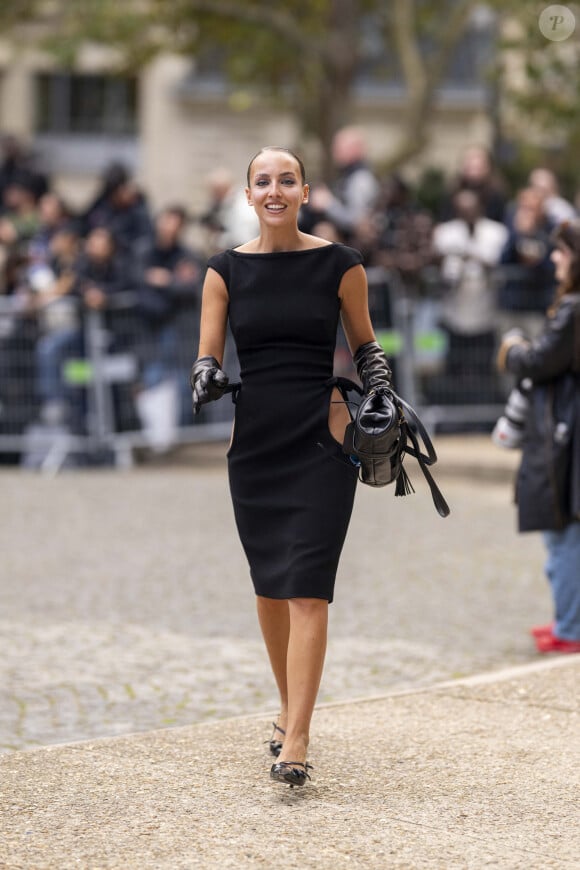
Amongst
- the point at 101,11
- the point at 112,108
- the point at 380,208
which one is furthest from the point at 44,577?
the point at 112,108

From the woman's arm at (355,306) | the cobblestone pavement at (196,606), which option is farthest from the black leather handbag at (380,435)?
the cobblestone pavement at (196,606)

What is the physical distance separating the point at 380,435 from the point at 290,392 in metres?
0.39

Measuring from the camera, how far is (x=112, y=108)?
35.1 m

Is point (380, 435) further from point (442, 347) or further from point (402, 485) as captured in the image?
point (442, 347)

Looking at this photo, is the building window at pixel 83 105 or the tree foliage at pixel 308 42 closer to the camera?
the tree foliage at pixel 308 42

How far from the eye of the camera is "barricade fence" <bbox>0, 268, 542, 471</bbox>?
14.4 m

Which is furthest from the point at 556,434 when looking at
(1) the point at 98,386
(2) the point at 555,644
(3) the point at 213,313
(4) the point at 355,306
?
(1) the point at 98,386

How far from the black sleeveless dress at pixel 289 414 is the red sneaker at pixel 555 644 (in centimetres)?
258

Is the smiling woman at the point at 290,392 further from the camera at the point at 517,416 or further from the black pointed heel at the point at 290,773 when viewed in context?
the camera at the point at 517,416

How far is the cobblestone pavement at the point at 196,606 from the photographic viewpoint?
7.05m

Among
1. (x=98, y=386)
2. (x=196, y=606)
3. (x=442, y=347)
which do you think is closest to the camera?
(x=196, y=606)

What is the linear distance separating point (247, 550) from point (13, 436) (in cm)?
937

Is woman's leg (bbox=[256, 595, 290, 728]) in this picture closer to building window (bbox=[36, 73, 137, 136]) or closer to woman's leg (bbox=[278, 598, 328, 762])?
woman's leg (bbox=[278, 598, 328, 762])

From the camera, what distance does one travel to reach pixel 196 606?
29.0 ft
